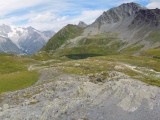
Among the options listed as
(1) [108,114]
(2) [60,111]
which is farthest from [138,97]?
(2) [60,111]

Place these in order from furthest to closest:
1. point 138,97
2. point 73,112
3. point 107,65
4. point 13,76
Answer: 1. point 107,65
2. point 13,76
3. point 138,97
4. point 73,112

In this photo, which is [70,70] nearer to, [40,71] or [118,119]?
[40,71]

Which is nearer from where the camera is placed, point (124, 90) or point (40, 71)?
point (124, 90)

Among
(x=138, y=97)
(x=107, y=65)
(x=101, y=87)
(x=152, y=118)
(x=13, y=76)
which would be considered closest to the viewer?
(x=152, y=118)

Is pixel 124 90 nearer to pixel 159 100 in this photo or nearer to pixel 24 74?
pixel 159 100

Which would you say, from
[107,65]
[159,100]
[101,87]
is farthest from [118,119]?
[107,65]

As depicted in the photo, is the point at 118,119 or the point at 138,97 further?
the point at 138,97
